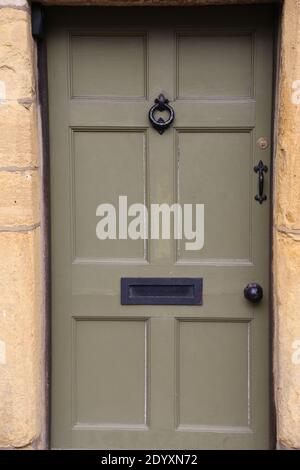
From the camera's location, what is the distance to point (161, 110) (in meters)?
3.29

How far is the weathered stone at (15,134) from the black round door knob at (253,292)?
1.12m

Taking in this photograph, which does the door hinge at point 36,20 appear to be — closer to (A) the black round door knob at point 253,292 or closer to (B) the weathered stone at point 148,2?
(B) the weathered stone at point 148,2

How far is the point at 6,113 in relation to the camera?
3061mm

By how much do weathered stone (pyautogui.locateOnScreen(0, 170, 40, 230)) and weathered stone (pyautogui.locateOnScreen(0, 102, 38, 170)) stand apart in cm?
5

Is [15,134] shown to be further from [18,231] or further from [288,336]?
[288,336]

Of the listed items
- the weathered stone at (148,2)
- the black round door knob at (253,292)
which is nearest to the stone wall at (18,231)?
the weathered stone at (148,2)

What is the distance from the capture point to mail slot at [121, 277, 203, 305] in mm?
3346

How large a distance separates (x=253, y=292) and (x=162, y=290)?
1.35 ft

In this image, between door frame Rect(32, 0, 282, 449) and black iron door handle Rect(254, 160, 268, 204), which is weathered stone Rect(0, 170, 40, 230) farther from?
black iron door handle Rect(254, 160, 268, 204)

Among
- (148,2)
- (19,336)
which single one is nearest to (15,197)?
(19,336)

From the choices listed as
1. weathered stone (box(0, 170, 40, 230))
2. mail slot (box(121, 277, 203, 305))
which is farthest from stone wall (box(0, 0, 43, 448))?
mail slot (box(121, 277, 203, 305))
